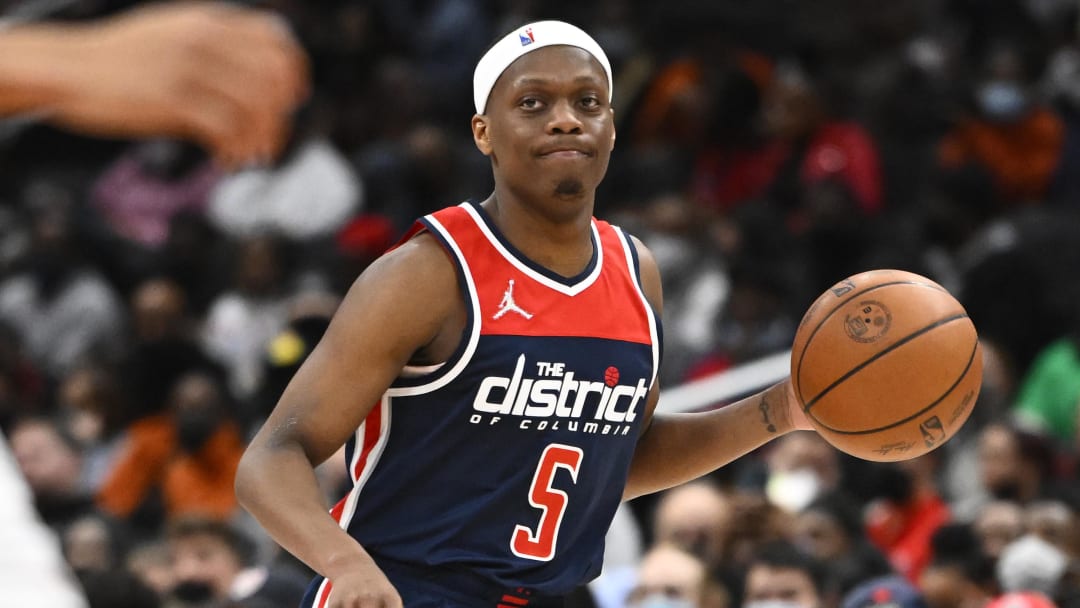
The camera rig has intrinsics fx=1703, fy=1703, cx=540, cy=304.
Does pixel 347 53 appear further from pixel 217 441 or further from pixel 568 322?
pixel 568 322

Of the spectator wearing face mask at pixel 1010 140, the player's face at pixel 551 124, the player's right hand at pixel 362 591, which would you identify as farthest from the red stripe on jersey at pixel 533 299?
the spectator wearing face mask at pixel 1010 140

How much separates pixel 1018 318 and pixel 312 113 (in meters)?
5.02

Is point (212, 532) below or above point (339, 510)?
below

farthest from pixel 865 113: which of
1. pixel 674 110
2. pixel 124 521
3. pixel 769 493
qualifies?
pixel 124 521

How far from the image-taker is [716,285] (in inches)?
373

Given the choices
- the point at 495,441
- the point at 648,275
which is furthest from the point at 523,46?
the point at 495,441

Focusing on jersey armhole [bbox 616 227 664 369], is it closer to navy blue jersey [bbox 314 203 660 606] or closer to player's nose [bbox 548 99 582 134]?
navy blue jersey [bbox 314 203 660 606]

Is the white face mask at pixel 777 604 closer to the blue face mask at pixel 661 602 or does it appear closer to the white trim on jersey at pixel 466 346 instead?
the blue face mask at pixel 661 602

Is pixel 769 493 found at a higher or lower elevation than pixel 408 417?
lower

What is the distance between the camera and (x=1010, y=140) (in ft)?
33.3

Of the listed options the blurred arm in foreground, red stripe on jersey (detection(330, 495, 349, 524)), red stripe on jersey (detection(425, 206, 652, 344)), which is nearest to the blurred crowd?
red stripe on jersey (detection(425, 206, 652, 344))

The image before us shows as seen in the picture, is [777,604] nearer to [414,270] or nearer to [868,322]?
[868,322]

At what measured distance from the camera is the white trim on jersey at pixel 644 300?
12.5 feet

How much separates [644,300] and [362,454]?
734mm
